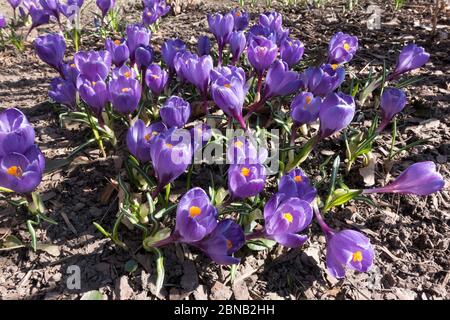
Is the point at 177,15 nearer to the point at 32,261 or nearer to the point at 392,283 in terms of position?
the point at 32,261

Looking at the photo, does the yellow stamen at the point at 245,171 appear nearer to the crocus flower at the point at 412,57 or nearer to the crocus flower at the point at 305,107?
the crocus flower at the point at 305,107

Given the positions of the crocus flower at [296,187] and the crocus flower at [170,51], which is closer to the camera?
the crocus flower at [296,187]

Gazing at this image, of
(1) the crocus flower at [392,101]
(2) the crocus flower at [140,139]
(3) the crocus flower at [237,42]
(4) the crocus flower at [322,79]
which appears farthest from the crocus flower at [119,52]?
(1) the crocus flower at [392,101]

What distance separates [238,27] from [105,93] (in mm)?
1113

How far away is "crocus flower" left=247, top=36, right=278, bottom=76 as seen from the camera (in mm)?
2098

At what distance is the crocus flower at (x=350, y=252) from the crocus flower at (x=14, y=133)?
123 centimetres

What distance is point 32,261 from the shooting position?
169 cm

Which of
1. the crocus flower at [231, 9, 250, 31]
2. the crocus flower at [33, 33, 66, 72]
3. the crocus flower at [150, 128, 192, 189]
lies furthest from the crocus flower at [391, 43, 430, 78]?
the crocus flower at [33, 33, 66, 72]

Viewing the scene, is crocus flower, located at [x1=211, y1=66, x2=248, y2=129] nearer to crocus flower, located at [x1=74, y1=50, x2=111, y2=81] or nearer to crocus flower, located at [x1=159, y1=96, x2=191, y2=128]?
crocus flower, located at [x1=159, y1=96, x2=191, y2=128]

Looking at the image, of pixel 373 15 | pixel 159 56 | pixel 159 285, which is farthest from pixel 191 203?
pixel 373 15

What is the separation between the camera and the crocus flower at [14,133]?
157 centimetres

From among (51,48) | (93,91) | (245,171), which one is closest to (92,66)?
(93,91)

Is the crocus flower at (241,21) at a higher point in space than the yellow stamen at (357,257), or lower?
higher

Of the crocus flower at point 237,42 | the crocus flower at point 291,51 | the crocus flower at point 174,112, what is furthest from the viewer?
the crocus flower at point 237,42
